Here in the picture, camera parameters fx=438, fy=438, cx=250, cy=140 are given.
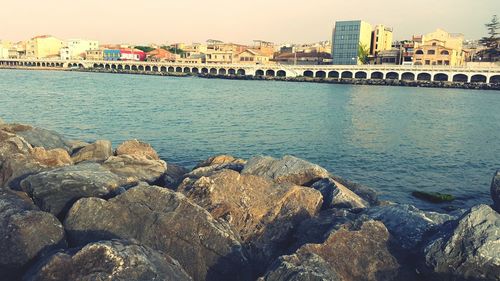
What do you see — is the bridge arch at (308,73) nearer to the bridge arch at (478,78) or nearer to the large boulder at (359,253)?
the bridge arch at (478,78)

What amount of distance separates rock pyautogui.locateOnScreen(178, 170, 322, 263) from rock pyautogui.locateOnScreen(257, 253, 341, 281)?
5.73 feet

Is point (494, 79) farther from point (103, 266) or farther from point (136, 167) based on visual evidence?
point (103, 266)

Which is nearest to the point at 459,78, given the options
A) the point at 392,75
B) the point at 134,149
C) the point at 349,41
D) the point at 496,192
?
the point at 392,75

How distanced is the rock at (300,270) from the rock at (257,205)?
68.7 inches

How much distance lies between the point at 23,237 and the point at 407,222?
603 centimetres

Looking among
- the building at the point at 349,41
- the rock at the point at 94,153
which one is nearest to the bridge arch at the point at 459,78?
the building at the point at 349,41

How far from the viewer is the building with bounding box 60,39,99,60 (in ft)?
515

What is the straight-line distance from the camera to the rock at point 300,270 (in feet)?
17.4

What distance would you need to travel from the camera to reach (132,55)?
493 feet

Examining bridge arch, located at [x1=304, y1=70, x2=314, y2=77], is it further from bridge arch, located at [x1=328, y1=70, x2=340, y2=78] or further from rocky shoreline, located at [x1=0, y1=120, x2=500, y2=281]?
rocky shoreline, located at [x1=0, y1=120, x2=500, y2=281]

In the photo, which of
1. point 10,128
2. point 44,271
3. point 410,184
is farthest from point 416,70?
point 44,271

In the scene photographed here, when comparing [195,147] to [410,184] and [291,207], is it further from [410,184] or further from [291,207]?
[291,207]

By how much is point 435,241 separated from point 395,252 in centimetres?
65

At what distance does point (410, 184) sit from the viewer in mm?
17484
